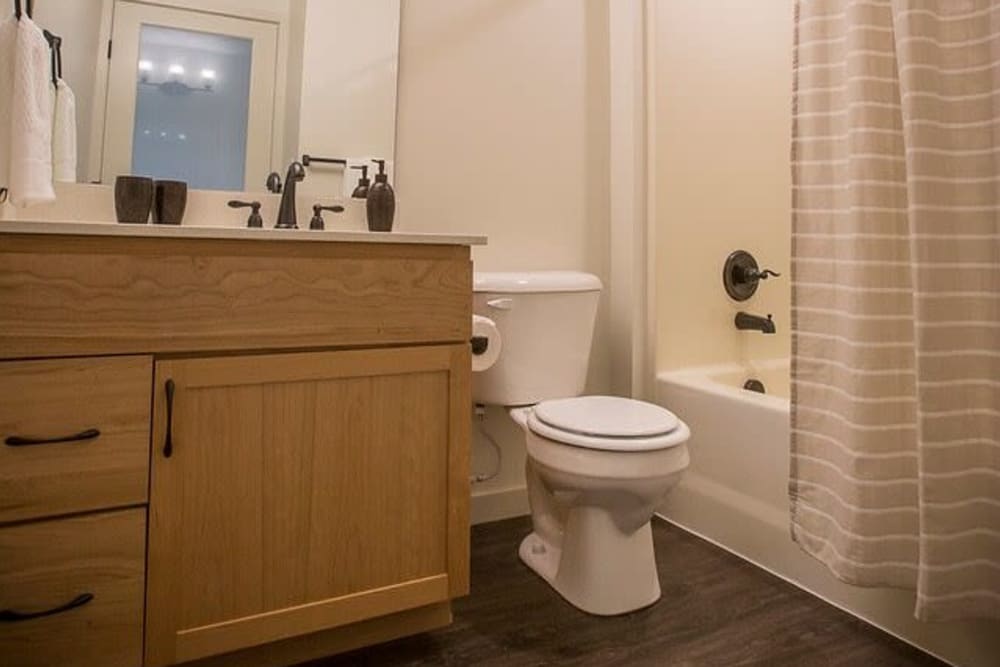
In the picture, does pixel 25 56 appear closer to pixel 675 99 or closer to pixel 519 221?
pixel 519 221

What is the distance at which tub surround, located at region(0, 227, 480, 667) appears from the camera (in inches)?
35.1

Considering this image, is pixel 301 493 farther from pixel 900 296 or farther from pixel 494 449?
pixel 900 296

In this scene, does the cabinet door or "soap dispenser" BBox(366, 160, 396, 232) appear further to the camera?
"soap dispenser" BBox(366, 160, 396, 232)

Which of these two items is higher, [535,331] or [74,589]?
[535,331]

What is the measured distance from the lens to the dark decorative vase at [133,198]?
1.32m

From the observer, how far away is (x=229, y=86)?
5.10ft

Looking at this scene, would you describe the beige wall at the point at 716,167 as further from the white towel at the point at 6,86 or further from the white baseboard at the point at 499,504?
the white towel at the point at 6,86

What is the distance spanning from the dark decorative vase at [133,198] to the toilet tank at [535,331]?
2.63ft

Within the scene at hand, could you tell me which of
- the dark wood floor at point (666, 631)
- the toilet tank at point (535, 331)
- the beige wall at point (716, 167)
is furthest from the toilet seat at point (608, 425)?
the beige wall at point (716, 167)

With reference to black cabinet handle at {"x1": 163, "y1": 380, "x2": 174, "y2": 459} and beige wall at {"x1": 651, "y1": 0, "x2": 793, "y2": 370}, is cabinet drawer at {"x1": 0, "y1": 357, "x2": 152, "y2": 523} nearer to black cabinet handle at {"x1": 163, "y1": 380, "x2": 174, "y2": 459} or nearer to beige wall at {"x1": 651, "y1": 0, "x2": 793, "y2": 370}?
black cabinet handle at {"x1": 163, "y1": 380, "x2": 174, "y2": 459}

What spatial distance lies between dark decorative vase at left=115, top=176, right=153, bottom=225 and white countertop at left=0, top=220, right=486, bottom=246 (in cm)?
38

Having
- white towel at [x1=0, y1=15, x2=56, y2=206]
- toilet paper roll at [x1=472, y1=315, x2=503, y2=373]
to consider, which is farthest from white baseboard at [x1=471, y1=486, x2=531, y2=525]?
white towel at [x1=0, y1=15, x2=56, y2=206]

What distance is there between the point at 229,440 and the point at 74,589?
1.00 ft

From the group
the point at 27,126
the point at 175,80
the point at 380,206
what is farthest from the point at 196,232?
the point at 175,80
